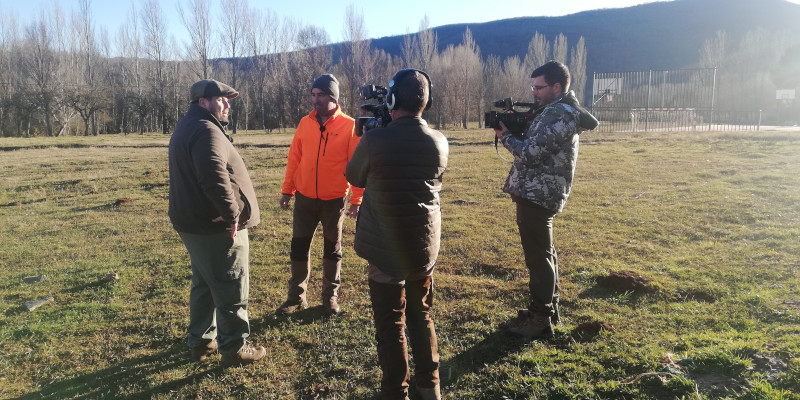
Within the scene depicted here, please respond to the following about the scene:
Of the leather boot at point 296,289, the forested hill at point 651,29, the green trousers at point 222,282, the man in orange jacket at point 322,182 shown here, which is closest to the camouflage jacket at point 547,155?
the man in orange jacket at point 322,182

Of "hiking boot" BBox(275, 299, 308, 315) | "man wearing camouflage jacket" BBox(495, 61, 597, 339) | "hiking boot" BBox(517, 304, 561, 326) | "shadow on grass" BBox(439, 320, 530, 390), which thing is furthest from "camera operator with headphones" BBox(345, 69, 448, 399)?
"hiking boot" BBox(275, 299, 308, 315)

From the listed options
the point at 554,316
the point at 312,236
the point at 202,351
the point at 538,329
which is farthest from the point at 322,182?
the point at 554,316

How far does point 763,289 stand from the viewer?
210 inches

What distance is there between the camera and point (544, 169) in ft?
13.3

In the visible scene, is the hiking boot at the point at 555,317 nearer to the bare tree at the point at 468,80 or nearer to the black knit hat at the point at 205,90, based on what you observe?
the black knit hat at the point at 205,90

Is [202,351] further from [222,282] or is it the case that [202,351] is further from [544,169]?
[544,169]

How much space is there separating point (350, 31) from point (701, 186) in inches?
1674

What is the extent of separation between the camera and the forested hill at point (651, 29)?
8981 centimetres

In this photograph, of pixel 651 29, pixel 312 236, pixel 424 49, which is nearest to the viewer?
pixel 312 236

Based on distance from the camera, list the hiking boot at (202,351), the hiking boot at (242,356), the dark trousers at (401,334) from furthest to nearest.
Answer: the hiking boot at (202,351) → the hiking boot at (242,356) → the dark trousers at (401,334)

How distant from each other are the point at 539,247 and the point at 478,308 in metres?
1.22

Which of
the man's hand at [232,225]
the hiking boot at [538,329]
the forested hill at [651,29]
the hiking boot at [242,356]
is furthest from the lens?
the forested hill at [651,29]

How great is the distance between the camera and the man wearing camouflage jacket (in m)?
3.93

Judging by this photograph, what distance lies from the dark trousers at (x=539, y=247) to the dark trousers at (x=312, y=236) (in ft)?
5.92
